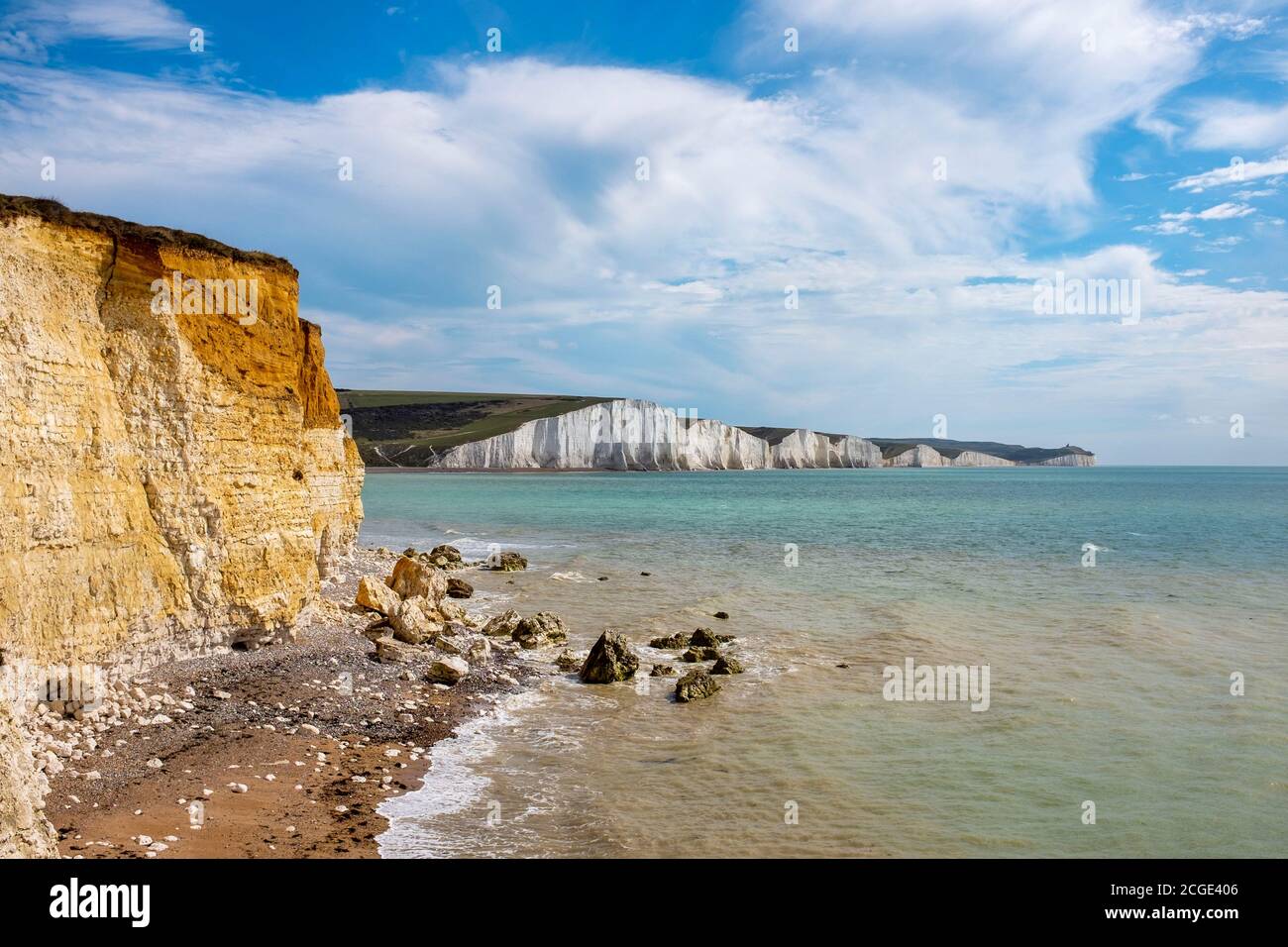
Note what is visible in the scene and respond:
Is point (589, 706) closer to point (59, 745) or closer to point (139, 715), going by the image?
point (139, 715)

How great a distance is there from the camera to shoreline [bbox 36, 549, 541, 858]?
7543mm

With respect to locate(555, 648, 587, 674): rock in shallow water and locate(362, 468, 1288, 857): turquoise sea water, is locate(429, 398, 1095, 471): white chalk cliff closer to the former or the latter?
locate(362, 468, 1288, 857): turquoise sea water

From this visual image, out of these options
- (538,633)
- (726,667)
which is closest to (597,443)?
(538,633)

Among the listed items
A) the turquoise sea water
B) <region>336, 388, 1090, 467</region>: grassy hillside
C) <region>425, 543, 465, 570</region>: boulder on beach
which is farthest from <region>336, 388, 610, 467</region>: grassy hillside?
the turquoise sea water

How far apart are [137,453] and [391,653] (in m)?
5.63

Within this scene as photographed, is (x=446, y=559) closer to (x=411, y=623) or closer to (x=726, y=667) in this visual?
(x=411, y=623)

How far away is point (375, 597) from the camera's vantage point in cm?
1727

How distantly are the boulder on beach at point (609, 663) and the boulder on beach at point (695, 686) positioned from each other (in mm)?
1177

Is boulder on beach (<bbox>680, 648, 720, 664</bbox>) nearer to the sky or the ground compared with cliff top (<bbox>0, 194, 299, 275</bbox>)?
nearer to the ground

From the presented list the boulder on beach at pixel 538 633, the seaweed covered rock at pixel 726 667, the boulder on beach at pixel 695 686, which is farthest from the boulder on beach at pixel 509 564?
the boulder on beach at pixel 695 686

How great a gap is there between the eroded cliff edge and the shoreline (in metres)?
0.84
